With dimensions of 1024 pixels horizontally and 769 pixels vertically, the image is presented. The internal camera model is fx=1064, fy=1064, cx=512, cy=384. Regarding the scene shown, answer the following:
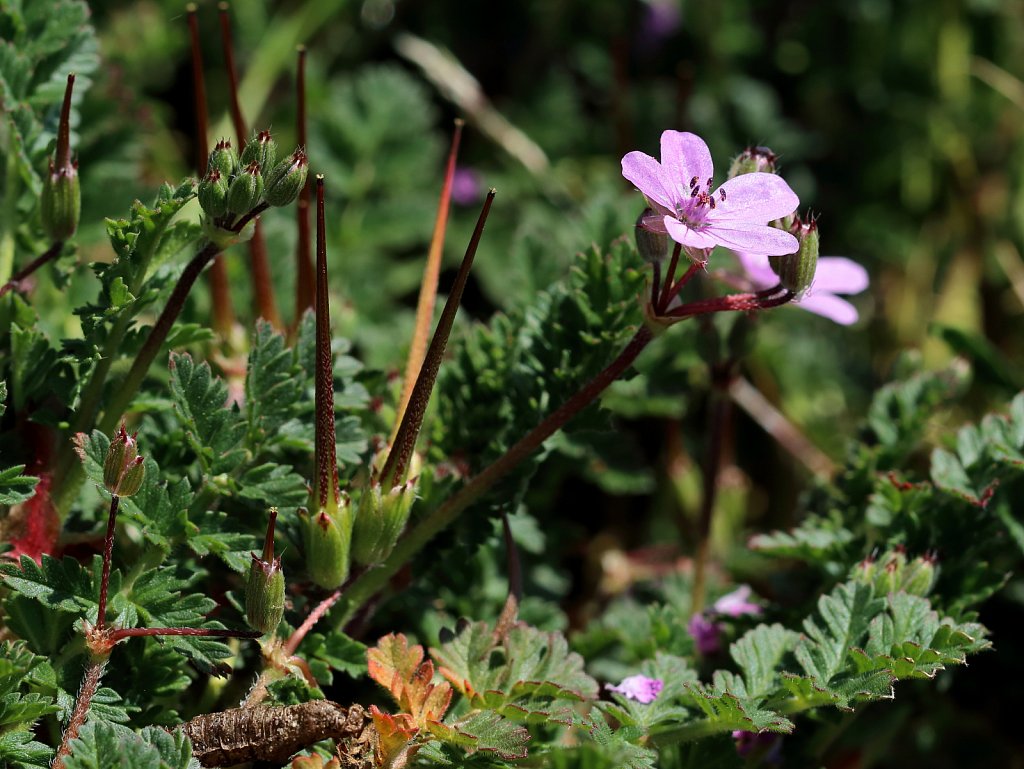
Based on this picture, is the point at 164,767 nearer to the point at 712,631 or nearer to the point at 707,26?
the point at 712,631

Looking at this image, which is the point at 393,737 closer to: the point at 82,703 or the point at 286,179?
the point at 82,703

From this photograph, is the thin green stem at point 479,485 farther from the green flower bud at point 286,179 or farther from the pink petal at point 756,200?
the green flower bud at point 286,179

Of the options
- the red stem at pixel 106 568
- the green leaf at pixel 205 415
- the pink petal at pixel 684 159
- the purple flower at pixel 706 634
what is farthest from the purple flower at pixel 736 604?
the red stem at pixel 106 568

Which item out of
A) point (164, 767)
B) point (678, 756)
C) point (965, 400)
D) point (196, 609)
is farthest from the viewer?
point (965, 400)

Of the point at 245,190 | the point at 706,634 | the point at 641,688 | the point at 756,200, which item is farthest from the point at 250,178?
the point at 706,634

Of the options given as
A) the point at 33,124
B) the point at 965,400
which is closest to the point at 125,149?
the point at 33,124

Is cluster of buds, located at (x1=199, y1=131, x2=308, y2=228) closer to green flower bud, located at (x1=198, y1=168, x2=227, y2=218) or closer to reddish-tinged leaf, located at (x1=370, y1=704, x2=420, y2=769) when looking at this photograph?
green flower bud, located at (x1=198, y1=168, x2=227, y2=218)
